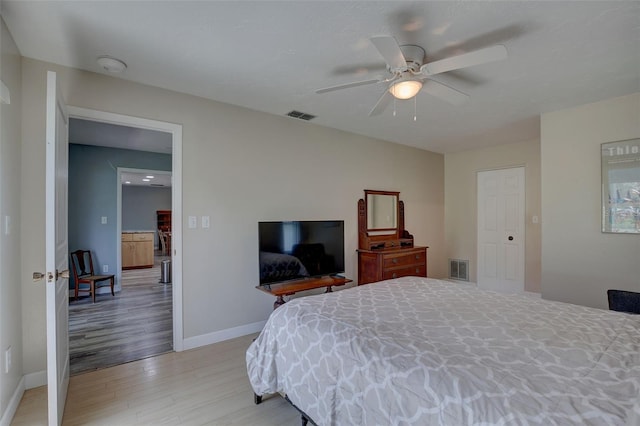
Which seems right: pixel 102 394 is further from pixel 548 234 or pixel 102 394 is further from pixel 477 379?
Answer: pixel 548 234

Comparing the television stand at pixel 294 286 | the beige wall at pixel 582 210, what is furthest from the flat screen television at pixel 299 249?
the beige wall at pixel 582 210

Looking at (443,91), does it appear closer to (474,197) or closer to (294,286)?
(294,286)

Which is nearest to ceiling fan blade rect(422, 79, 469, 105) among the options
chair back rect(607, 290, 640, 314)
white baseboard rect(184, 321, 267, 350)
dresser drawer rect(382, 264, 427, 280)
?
chair back rect(607, 290, 640, 314)

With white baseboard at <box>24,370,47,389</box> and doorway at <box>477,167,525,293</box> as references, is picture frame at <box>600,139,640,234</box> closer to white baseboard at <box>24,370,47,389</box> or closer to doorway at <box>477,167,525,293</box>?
doorway at <box>477,167,525,293</box>

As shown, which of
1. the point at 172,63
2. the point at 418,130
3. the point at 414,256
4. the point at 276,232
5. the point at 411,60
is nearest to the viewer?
the point at 411,60

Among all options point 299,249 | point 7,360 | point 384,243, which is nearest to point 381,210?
point 384,243

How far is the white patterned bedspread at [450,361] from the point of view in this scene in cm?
99

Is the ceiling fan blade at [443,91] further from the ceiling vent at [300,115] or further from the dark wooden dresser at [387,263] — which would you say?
the dark wooden dresser at [387,263]

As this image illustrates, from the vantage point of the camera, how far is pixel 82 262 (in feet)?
16.1

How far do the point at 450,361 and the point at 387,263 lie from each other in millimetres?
2996

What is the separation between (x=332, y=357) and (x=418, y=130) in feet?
11.6

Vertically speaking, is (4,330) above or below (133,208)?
below

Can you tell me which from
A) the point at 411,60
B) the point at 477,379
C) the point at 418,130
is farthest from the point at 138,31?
the point at 418,130

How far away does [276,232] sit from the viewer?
330 centimetres
